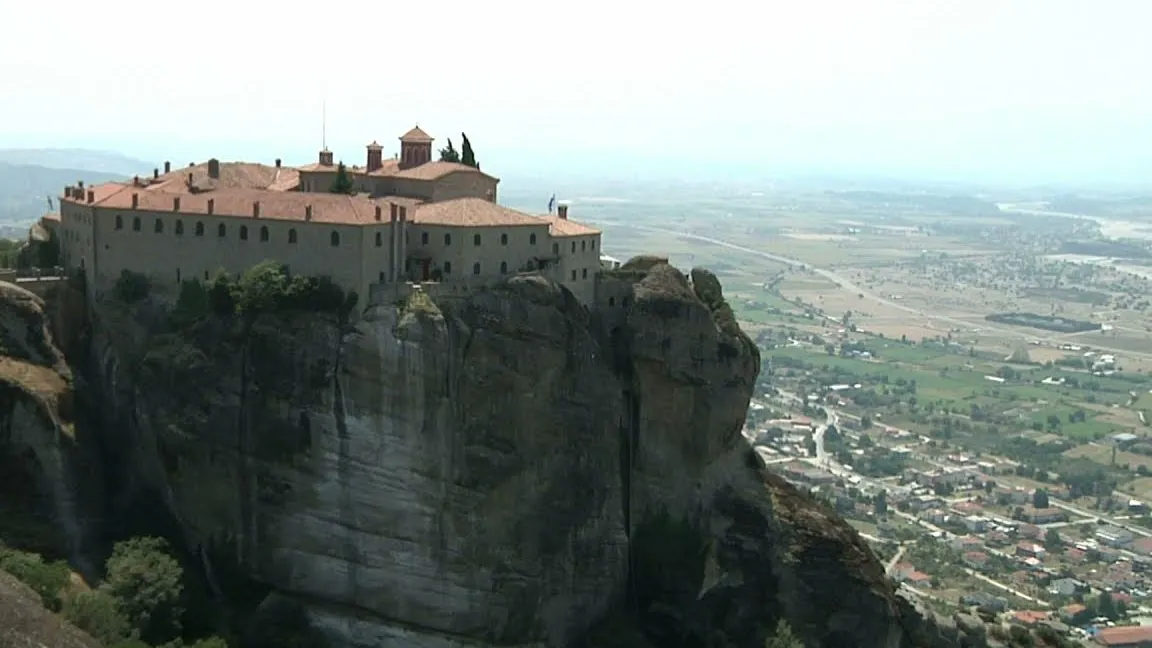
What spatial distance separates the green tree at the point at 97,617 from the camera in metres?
45.9

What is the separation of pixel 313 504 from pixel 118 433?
10075 mm

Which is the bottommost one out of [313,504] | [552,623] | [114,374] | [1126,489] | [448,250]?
[1126,489]

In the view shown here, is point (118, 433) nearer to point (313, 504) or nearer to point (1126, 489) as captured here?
point (313, 504)

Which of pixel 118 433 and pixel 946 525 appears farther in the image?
pixel 946 525

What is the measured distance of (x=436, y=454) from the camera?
168ft

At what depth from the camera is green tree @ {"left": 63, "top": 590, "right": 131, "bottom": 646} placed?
151 ft

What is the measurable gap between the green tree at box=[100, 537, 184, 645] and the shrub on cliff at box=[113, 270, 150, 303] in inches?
433

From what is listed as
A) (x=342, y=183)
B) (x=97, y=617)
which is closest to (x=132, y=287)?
(x=342, y=183)

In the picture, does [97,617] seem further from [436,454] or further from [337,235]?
[337,235]

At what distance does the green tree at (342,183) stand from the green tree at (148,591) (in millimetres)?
18572

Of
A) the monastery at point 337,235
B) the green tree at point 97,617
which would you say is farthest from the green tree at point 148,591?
the monastery at point 337,235

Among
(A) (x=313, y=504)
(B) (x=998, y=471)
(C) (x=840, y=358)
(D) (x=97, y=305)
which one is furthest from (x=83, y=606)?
(C) (x=840, y=358)

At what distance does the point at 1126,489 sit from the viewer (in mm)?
128500

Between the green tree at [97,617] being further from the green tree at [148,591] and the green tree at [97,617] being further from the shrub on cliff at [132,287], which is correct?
the shrub on cliff at [132,287]
